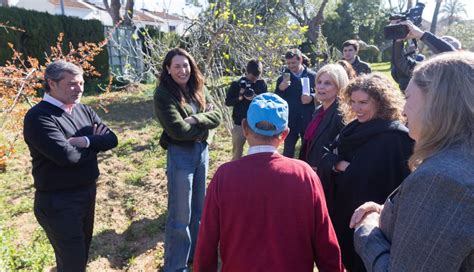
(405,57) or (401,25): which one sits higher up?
(401,25)

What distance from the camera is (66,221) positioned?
95.0 inches

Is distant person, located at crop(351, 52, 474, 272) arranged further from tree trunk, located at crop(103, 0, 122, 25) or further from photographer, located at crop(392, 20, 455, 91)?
tree trunk, located at crop(103, 0, 122, 25)

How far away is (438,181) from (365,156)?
119 centimetres

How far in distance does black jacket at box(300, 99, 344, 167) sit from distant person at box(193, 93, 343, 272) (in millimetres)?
1107

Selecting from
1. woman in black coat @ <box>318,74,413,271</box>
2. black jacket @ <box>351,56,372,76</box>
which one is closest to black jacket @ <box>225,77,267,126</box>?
black jacket @ <box>351,56,372,76</box>

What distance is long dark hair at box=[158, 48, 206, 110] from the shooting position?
2998 mm

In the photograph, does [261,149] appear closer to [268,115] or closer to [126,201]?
[268,115]

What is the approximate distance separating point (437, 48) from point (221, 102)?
12.5 ft

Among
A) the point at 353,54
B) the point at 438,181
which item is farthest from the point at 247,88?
the point at 438,181

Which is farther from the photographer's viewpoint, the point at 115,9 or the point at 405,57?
the point at 115,9

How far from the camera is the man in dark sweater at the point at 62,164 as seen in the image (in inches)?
91.4

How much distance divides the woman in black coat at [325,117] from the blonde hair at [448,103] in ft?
5.25

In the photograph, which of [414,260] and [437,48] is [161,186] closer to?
[437,48]

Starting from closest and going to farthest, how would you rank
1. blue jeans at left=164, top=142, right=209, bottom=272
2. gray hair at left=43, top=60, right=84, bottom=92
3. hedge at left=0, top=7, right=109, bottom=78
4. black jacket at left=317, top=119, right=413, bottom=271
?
1. black jacket at left=317, top=119, right=413, bottom=271
2. gray hair at left=43, top=60, right=84, bottom=92
3. blue jeans at left=164, top=142, right=209, bottom=272
4. hedge at left=0, top=7, right=109, bottom=78
